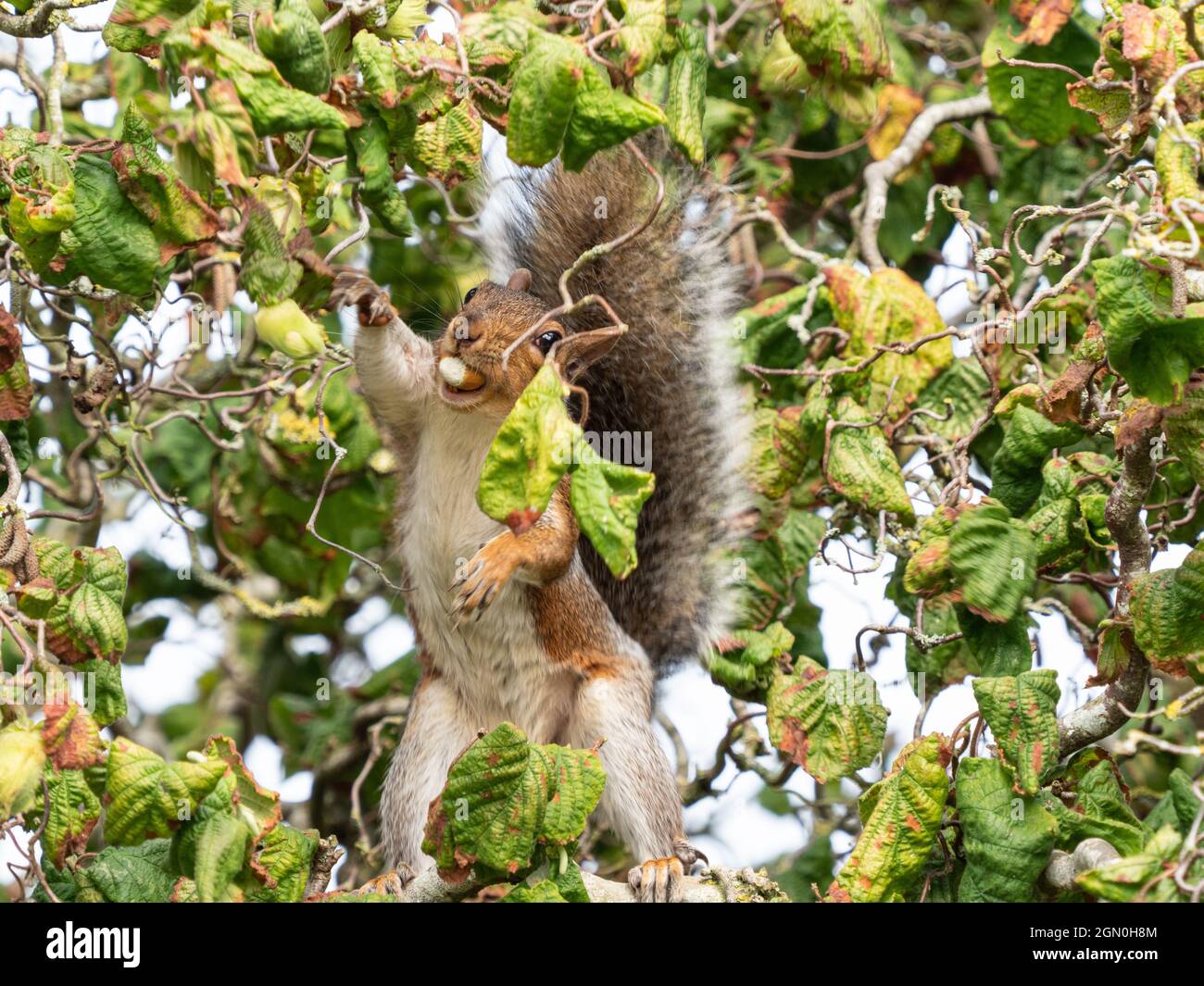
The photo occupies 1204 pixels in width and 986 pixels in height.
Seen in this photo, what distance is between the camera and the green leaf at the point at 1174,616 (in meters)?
2.37

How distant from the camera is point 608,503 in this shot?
213 cm

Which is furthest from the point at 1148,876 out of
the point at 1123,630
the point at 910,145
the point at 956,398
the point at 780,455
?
the point at 910,145

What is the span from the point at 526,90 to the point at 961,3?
109 inches

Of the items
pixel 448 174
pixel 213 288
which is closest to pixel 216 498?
pixel 213 288

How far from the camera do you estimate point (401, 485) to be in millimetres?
3639

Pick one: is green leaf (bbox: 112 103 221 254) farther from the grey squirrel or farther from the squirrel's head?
the squirrel's head

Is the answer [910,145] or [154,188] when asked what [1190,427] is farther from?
[910,145]

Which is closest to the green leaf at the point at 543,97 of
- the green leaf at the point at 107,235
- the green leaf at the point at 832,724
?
the green leaf at the point at 107,235

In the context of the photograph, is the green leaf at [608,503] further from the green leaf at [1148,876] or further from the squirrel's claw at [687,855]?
the squirrel's claw at [687,855]

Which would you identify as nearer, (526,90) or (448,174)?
(526,90)

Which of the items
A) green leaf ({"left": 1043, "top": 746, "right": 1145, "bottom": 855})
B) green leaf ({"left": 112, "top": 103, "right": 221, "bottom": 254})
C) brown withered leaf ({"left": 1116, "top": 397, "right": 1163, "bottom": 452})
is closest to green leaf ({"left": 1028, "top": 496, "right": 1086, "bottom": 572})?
brown withered leaf ({"left": 1116, "top": 397, "right": 1163, "bottom": 452})

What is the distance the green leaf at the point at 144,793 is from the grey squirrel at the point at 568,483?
1.07 metres

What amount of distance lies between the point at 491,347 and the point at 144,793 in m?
1.47
